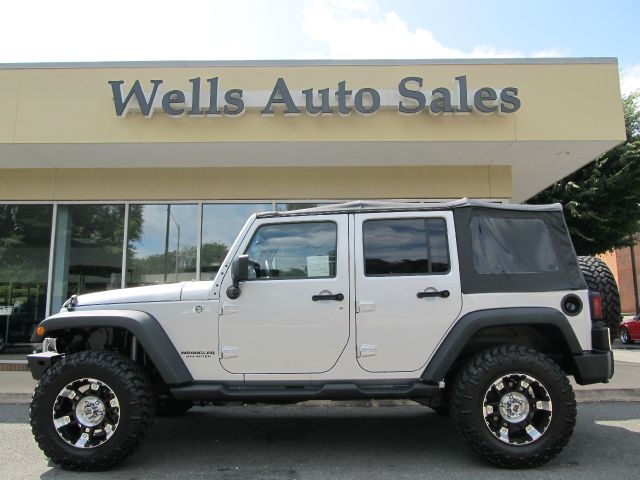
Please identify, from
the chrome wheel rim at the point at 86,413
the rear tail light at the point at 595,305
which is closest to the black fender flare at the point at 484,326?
the rear tail light at the point at 595,305

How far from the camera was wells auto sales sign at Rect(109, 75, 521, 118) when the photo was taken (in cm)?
849

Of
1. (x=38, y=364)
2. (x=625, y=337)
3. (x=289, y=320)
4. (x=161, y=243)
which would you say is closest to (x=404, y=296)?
(x=289, y=320)

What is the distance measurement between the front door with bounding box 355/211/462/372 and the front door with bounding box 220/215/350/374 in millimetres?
172

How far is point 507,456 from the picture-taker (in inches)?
158

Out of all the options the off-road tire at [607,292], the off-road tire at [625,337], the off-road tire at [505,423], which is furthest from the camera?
the off-road tire at [625,337]

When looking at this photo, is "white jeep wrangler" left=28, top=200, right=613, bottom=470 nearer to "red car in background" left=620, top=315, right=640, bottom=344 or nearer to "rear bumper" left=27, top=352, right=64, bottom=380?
"rear bumper" left=27, top=352, right=64, bottom=380

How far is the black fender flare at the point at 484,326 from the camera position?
4152 millimetres

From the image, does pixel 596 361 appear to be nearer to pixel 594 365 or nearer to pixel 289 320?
pixel 594 365

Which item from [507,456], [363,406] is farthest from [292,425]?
[507,456]

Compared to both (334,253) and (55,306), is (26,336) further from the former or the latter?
(334,253)

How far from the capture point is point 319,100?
28.2ft

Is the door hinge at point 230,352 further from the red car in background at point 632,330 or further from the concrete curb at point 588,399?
the red car in background at point 632,330

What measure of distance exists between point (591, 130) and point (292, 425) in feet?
21.5

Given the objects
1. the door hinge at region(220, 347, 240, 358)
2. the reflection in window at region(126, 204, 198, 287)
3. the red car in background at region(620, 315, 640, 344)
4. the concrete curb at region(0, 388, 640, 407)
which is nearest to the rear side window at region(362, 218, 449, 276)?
the door hinge at region(220, 347, 240, 358)
